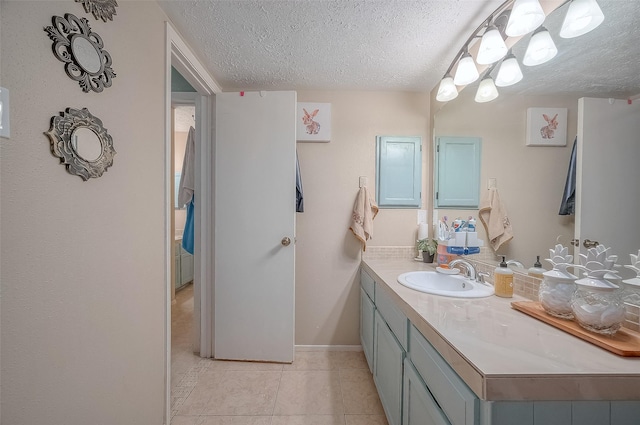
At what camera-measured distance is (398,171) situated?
1.96m

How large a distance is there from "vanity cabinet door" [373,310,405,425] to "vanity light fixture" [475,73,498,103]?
147cm

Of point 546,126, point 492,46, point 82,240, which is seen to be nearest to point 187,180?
point 82,240

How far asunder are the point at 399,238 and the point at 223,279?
1.51 meters

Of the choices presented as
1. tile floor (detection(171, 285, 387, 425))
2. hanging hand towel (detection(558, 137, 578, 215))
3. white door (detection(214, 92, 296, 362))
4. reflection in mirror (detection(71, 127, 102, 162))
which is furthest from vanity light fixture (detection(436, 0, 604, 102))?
tile floor (detection(171, 285, 387, 425))

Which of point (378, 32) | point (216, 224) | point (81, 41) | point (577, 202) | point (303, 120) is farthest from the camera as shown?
point (303, 120)

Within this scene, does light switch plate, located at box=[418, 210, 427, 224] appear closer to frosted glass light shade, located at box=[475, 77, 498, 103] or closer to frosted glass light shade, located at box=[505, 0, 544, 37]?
frosted glass light shade, located at box=[475, 77, 498, 103]

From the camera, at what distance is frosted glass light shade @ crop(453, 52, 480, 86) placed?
4.48 ft

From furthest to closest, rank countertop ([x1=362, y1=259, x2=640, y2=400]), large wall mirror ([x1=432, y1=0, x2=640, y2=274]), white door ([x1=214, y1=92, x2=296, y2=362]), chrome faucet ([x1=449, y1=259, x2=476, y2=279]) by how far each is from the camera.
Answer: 1. white door ([x1=214, y1=92, x2=296, y2=362])
2. chrome faucet ([x1=449, y1=259, x2=476, y2=279])
3. large wall mirror ([x1=432, y1=0, x2=640, y2=274])
4. countertop ([x1=362, y1=259, x2=640, y2=400])

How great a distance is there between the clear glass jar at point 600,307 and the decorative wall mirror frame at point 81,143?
1675 mm

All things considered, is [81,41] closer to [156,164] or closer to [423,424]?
[156,164]

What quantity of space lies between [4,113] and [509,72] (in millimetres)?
1952

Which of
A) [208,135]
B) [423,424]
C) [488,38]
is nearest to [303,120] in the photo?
[208,135]

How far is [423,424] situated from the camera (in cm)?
84

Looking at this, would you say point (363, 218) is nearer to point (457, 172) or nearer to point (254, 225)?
point (457, 172)
